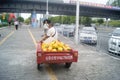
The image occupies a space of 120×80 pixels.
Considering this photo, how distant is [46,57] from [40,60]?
23 cm

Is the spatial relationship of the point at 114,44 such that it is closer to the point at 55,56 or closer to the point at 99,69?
the point at 99,69

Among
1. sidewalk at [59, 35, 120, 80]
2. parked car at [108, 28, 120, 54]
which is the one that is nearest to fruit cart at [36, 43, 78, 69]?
sidewalk at [59, 35, 120, 80]

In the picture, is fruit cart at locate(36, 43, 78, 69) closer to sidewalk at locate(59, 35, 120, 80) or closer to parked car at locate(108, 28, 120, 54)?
sidewalk at locate(59, 35, 120, 80)

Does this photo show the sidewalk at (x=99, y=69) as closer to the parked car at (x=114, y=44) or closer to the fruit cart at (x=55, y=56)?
the fruit cart at (x=55, y=56)

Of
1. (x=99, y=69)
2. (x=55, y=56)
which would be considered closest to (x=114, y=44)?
(x=99, y=69)

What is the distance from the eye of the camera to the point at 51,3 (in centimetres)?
6662

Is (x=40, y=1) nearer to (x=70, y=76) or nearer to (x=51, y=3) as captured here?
(x=51, y=3)

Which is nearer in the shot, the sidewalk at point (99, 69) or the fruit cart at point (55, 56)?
the sidewalk at point (99, 69)

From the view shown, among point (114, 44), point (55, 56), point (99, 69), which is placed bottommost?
point (99, 69)

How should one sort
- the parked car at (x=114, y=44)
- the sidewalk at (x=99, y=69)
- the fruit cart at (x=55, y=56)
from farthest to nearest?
1. the parked car at (x=114, y=44)
2. the fruit cart at (x=55, y=56)
3. the sidewalk at (x=99, y=69)

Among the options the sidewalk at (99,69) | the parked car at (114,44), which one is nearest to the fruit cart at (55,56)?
the sidewalk at (99,69)

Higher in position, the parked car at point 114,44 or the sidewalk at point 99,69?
the parked car at point 114,44

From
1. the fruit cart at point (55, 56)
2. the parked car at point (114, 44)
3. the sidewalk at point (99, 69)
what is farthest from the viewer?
the parked car at point (114, 44)

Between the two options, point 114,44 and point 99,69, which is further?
point 114,44
